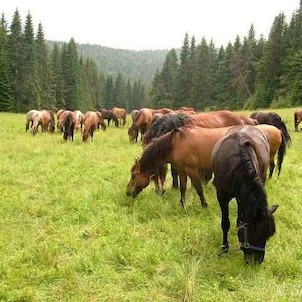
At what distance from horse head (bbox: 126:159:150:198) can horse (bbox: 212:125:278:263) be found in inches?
94.1

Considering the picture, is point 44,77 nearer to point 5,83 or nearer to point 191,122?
point 5,83

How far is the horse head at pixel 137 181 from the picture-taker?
822cm

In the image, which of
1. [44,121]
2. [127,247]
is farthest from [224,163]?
[44,121]

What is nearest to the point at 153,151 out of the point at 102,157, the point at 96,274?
the point at 96,274

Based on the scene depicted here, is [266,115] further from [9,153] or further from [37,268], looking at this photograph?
[37,268]

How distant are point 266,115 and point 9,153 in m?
9.17

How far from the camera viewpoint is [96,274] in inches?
200

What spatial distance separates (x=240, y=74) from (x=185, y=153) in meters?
53.4

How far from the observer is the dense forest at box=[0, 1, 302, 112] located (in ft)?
169

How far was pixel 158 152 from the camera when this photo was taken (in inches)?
311

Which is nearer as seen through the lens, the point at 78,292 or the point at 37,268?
the point at 78,292

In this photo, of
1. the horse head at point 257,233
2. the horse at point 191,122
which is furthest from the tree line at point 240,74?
the horse head at point 257,233

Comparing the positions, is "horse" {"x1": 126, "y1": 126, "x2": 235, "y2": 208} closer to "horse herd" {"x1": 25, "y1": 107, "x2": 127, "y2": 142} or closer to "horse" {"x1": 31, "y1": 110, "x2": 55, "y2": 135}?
"horse herd" {"x1": 25, "y1": 107, "x2": 127, "y2": 142}

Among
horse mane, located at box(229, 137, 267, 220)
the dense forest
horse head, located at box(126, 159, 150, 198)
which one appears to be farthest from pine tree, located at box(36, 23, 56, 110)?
horse mane, located at box(229, 137, 267, 220)
